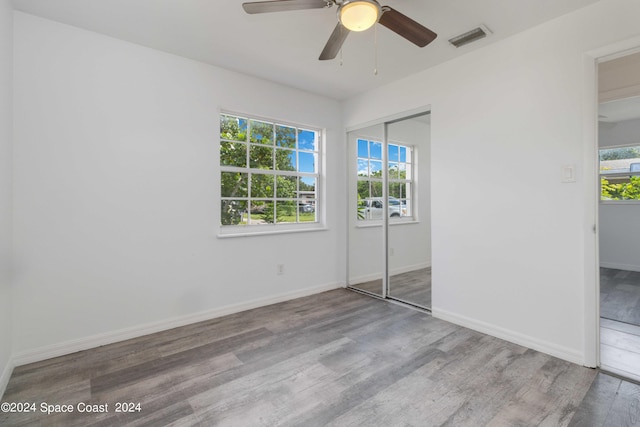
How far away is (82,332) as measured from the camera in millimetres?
2484

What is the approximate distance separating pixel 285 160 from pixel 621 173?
18.5 feet

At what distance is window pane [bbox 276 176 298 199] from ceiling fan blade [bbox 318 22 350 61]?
177 cm

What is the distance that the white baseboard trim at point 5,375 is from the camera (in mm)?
1905

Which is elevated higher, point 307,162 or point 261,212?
point 307,162

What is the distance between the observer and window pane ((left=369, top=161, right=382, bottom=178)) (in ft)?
12.8

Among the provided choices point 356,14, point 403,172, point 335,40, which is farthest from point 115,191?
point 403,172

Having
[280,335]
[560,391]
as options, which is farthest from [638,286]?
[280,335]

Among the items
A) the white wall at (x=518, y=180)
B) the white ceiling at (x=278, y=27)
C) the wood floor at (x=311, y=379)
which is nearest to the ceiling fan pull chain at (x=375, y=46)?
the white ceiling at (x=278, y=27)

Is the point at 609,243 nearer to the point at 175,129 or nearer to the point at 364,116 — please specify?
the point at 364,116

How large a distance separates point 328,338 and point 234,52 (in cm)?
281

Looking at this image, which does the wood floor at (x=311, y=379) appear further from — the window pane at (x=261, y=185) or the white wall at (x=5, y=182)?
the window pane at (x=261, y=185)

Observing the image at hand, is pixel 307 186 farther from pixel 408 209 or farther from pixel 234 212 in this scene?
pixel 408 209

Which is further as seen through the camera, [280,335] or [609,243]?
[609,243]

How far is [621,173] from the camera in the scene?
4977mm
